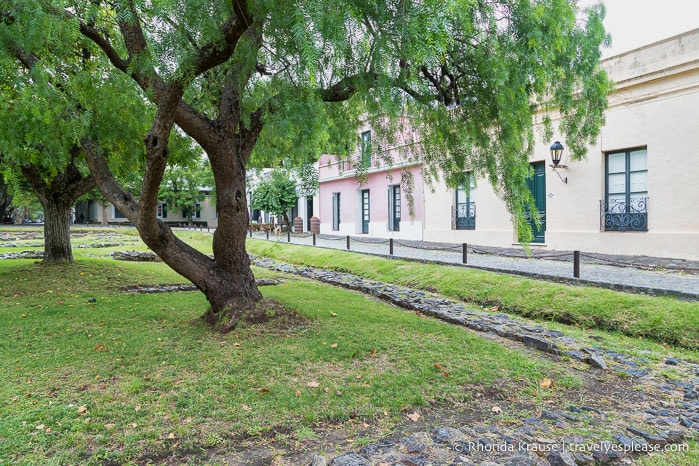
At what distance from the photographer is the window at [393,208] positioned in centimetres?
2167

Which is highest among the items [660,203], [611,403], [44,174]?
[44,174]

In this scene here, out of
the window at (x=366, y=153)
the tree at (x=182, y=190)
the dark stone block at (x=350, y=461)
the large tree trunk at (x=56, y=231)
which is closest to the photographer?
the dark stone block at (x=350, y=461)

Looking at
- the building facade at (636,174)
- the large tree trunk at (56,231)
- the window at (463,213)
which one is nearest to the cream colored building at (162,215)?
the window at (463,213)

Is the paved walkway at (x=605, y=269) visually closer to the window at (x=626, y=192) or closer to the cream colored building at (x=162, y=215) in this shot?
the window at (x=626, y=192)

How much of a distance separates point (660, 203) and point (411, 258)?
662cm

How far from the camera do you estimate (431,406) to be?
3.94 meters

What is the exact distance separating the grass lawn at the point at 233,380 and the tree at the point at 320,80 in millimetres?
1021

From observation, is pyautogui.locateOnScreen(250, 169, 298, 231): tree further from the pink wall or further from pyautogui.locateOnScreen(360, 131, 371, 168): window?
pyautogui.locateOnScreen(360, 131, 371, 168): window

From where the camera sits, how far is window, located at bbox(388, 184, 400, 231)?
21.7 meters

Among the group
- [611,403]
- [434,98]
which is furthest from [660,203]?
[611,403]

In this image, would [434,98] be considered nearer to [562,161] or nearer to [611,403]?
[611,403]

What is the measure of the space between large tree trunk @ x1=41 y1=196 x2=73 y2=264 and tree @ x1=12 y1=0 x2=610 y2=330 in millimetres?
5566

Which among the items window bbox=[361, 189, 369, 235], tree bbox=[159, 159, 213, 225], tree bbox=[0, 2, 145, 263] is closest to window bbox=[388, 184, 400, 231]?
window bbox=[361, 189, 369, 235]

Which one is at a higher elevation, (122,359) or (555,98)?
(555,98)
